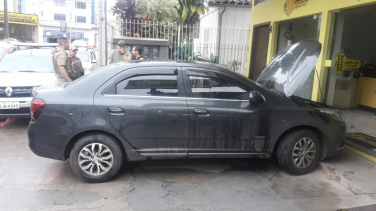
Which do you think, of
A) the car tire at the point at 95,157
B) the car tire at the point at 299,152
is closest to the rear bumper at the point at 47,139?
the car tire at the point at 95,157

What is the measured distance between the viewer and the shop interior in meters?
7.91

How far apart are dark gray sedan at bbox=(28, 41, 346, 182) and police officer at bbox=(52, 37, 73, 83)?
2.27 metres

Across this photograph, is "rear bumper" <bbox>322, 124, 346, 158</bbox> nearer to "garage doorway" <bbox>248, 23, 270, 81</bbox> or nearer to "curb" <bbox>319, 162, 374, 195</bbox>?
"curb" <bbox>319, 162, 374, 195</bbox>

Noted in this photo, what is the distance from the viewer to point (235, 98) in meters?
4.40

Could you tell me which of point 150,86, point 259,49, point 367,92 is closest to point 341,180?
point 150,86

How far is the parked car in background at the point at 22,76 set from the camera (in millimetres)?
6215

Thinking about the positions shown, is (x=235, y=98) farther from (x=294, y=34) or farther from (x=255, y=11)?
(x=255, y=11)

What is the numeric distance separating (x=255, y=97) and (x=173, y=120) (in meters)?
1.17

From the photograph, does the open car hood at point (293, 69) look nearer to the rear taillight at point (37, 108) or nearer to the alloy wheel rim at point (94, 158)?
the alloy wheel rim at point (94, 158)

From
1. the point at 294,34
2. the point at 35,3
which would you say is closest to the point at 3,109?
the point at 294,34

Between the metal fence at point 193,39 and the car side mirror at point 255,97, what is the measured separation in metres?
6.91

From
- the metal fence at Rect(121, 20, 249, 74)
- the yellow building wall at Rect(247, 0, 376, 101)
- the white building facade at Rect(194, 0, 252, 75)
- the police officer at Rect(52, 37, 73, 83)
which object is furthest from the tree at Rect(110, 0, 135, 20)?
the police officer at Rect(52, 37, 73, 83)

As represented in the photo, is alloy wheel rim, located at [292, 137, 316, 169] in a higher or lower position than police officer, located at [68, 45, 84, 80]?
lower

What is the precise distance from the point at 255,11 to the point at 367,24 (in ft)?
12.7
